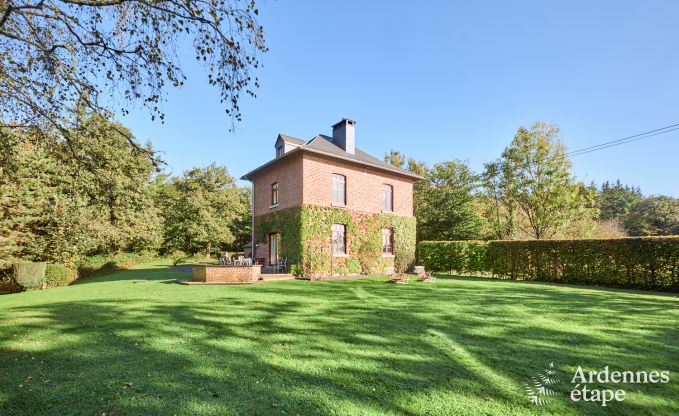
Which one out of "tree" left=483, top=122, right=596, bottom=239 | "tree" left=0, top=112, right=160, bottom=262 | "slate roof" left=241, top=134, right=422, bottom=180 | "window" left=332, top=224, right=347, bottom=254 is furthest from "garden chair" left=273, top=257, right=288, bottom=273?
"tree" left=483, top=122, right=596, bottom=239

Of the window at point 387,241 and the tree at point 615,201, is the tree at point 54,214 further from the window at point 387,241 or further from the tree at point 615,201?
the tree at point 615,201

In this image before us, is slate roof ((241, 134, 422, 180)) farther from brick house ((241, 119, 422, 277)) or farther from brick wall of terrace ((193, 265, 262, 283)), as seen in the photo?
brick wall of terrace ((193, 265, 262, 283))

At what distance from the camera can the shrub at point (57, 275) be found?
1916cm

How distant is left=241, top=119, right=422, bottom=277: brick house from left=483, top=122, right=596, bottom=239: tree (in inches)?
400

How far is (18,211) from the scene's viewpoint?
1858cm

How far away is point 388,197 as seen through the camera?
21031 mm

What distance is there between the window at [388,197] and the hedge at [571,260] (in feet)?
11.6

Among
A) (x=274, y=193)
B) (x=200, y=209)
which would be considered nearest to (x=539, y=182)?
(x=274, y=193)

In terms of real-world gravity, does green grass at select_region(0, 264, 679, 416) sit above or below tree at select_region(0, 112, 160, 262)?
below

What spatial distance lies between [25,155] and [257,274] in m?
15.5

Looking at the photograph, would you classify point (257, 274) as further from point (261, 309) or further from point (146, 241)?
point (146, 241)

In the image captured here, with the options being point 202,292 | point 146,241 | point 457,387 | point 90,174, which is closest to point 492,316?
point 457,387

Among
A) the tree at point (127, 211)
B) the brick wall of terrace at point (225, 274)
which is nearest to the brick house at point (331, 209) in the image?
the brick wall of terrace at point (225, 274)

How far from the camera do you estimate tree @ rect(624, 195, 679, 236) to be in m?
47.8
